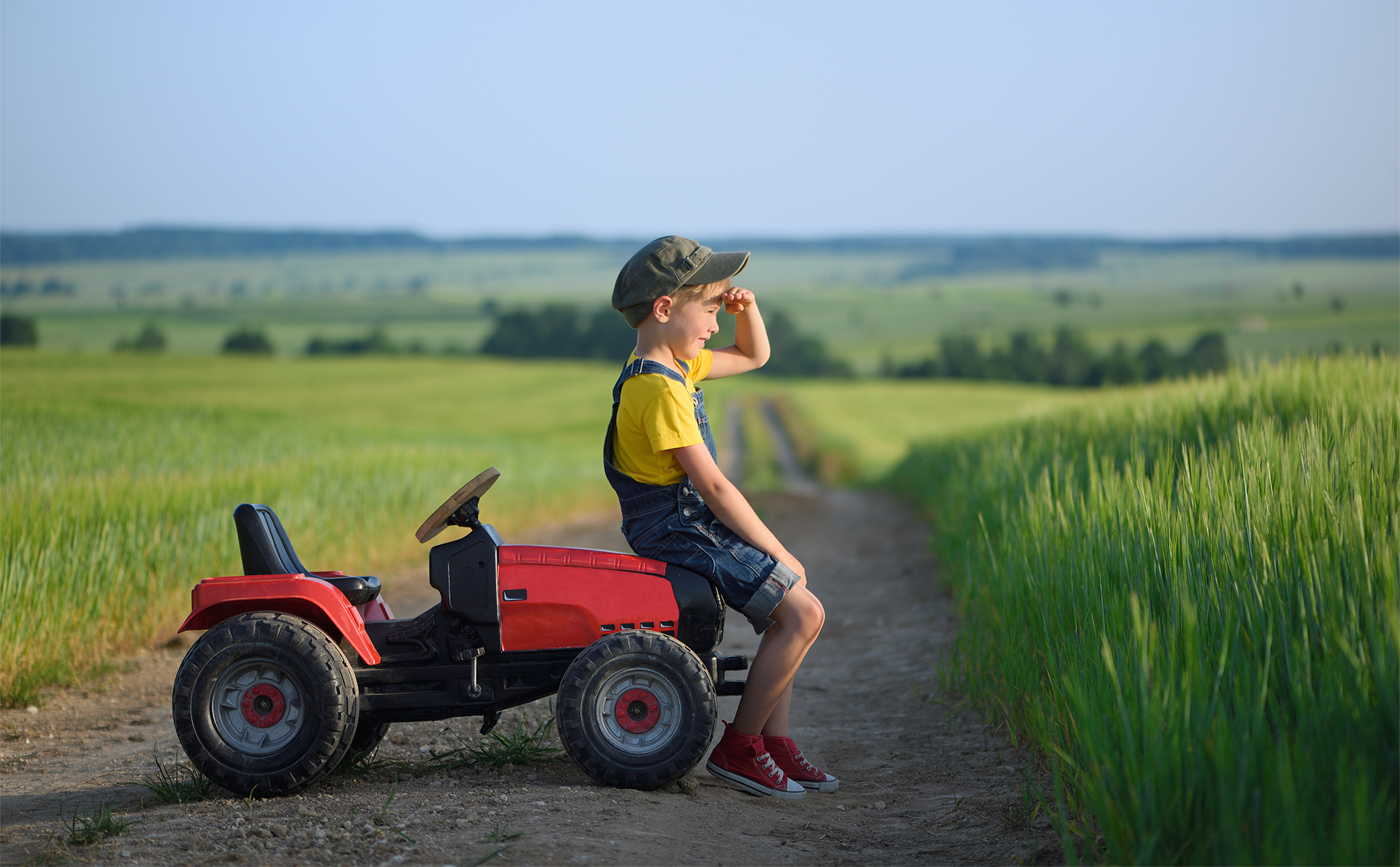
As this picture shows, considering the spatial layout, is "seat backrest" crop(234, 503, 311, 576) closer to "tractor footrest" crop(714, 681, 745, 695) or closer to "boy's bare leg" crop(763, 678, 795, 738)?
"tractor footrest" crop(714, 681, 745, 695)

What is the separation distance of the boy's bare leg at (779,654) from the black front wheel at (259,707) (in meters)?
1.35

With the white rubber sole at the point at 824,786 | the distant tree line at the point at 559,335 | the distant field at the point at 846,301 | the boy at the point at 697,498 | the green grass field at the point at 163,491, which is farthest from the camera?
the distant tree line at the point at 559,335

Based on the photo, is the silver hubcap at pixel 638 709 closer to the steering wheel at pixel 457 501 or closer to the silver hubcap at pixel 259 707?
the steering wheel at pixel 457 501

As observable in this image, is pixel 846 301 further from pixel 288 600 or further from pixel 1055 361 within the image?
pixel 288 600

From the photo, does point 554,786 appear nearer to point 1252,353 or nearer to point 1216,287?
point 1252,353

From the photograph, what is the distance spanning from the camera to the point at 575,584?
3273 millimetres

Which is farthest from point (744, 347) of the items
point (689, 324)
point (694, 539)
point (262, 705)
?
point (262, 705)

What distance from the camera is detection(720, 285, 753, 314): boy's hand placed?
3.53m

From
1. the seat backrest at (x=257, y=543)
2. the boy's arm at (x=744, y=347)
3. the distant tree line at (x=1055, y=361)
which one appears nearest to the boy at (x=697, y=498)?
the boy's arm at (x=744, y=347)

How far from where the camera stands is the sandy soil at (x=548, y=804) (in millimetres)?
2607

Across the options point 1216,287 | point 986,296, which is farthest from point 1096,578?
point 986,296

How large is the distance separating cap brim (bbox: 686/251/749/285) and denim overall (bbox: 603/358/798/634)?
A: 339 mm

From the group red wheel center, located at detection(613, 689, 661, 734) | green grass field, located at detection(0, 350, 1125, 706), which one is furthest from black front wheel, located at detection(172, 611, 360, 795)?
green grass field, located at detection(0, 350, 1125, 706)

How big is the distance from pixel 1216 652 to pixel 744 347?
201cm
